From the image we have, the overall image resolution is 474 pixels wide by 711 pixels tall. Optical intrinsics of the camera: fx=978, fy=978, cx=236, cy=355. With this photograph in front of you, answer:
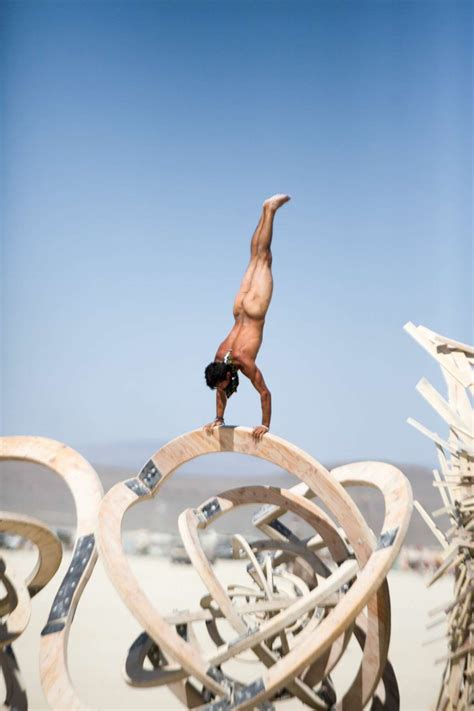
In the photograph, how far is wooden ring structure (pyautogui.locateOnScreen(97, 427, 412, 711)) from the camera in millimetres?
A: 7641

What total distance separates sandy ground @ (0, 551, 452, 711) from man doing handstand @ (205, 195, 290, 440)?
4059 mm

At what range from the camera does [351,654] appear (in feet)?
46.0

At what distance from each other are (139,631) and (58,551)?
6676mm

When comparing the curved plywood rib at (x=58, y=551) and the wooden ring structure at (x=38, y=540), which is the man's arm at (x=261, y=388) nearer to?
the curved plywood rib at (x=58, y=551)

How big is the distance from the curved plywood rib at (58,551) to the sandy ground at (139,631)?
1776 millimetres

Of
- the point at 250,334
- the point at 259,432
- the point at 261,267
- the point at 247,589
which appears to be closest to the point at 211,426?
the point at 259,432

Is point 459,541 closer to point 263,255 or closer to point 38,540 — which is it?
point 263,255

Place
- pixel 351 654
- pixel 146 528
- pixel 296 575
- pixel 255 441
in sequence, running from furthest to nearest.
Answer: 1. pixel 146 528
2. pixel 351 654
3. pixel 296 575
4. pixel 255 441

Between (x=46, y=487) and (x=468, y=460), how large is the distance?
83.5 ft

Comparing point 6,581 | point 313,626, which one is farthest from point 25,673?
point 313,626

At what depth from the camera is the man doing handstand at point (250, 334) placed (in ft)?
30.1

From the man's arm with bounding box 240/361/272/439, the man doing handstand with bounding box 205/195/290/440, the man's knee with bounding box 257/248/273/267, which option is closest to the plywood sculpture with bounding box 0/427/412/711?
the man's arm with bounding box 240/361/272/439

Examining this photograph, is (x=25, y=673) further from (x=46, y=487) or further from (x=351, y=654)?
(x=46, y=487)

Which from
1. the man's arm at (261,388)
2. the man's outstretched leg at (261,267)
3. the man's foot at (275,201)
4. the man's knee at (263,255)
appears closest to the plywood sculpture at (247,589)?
the man's arm at (261,388)
